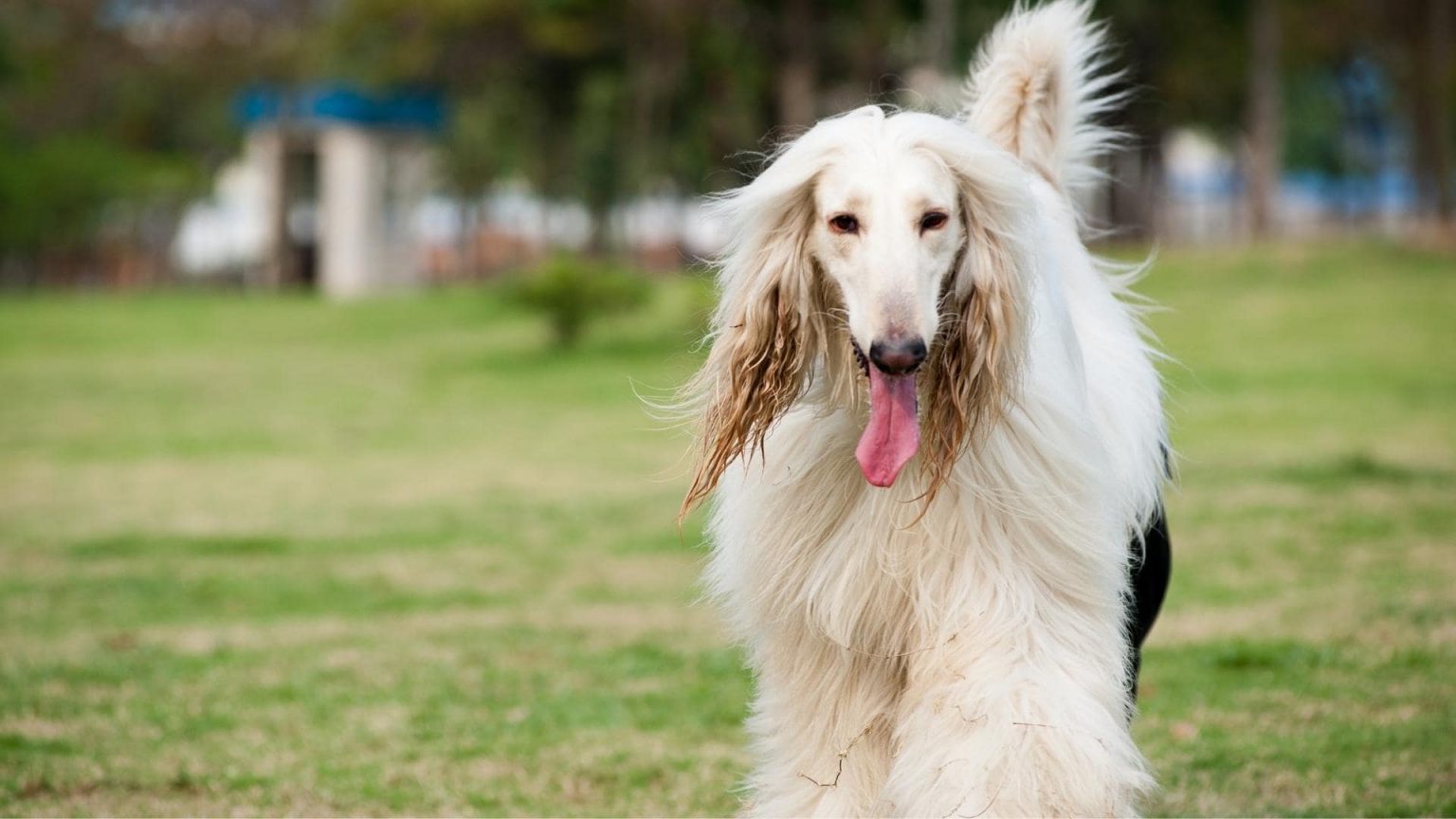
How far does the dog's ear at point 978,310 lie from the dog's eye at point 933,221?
0.33ft

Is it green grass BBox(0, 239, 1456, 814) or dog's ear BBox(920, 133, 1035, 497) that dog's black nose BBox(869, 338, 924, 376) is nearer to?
dog's ear BBox(920, 133, 1035, 497)

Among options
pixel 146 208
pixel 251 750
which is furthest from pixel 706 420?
pixel 146 208

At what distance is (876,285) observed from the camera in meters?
3.72

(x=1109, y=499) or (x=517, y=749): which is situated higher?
(x=1109, y=499)

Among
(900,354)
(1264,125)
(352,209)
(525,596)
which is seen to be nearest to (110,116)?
(352,209)

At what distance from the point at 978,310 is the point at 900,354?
0.39m

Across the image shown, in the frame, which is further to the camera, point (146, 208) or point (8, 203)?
point (146, 208)

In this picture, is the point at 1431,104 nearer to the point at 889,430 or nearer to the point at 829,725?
the point at 829,725

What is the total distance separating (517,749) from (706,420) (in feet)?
7.89

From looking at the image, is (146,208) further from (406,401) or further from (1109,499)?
(1109,499)

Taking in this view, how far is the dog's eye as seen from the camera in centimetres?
383

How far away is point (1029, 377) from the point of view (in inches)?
161

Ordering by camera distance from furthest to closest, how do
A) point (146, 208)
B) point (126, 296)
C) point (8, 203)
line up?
point (146, 208)
point (8, 203)
point (126, 296)

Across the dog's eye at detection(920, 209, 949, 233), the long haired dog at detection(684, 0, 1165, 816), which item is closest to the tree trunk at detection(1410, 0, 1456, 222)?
the long haired dog at detection(684, 0, 1165, 816)
